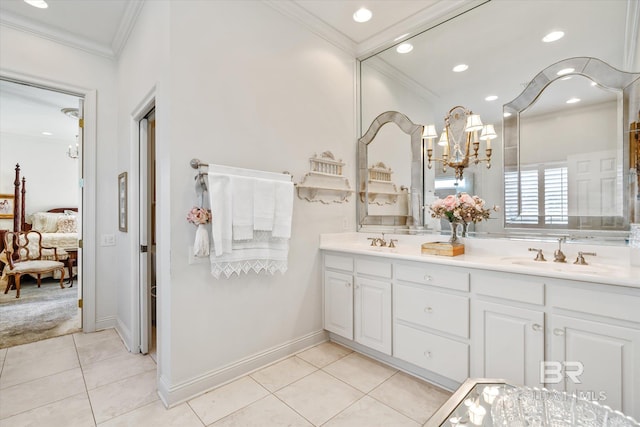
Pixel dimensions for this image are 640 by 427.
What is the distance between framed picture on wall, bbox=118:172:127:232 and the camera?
9.43 ft

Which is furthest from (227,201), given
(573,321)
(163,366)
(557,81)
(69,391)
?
(557,81)

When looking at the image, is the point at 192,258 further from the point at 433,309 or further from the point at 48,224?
the point at 48,224

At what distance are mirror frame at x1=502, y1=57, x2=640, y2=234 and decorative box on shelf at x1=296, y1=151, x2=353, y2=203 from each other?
1.42 m

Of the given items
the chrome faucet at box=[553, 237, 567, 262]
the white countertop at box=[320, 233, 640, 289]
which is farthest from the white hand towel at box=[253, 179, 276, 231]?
the chrome faucet at box=[553, 237, 567, 262]

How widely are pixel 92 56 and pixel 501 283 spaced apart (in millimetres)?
4235

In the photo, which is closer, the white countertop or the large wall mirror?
the white countertop

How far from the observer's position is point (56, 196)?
6.75 m

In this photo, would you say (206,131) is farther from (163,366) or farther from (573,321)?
(573,321)

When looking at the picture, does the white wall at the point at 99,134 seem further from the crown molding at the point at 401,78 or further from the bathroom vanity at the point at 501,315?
the crown molding at the point at 401,78

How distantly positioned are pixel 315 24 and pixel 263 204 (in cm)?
179

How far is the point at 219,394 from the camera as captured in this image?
2055 millimetres

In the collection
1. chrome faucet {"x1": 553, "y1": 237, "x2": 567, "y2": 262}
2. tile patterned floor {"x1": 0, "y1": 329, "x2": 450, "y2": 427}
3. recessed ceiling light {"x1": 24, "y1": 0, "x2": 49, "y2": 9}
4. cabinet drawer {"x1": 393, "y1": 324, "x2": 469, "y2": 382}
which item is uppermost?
recessed ceiling light {"x1": 24, "y1": 0, "x2": 49, "y2": 9}

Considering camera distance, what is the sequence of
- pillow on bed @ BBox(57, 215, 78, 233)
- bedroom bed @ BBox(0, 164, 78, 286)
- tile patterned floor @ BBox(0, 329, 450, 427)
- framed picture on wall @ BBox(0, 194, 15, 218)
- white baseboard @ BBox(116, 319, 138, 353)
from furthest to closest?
framed picture on wall @ BBox(0, 194, 15, 218) < pillow on bed @ BBox(57, 215, 78, 233) < bedroom bed @ BBox(0, 164, 78, 286) < white baseboard @ BBox(116, 319, 138, 353) < tile patterned floor @ BBox(0, 329, 450, 427)

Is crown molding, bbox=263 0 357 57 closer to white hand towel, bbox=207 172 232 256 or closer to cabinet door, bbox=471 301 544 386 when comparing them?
white hand towel, bbox=207 172 232 256
